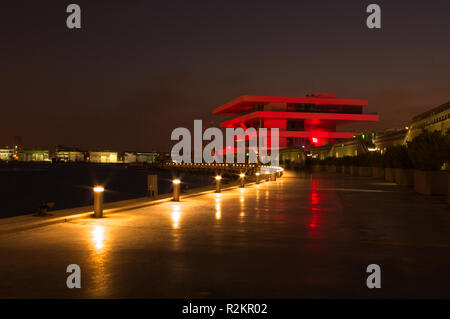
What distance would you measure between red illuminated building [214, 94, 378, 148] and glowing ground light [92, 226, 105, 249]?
382 ft

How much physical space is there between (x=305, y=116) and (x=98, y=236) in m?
122

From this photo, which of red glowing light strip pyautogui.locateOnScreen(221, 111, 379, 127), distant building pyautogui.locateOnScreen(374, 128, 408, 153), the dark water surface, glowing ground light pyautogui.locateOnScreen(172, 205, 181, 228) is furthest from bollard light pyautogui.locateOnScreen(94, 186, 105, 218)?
red glowing light strip pyautogui.locateOnScreen(221, 111, 379, 127)

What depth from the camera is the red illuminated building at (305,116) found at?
428 ft

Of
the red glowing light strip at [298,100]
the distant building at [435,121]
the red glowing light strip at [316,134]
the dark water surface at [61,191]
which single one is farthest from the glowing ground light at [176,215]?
the red glowing light strip at [298,100]

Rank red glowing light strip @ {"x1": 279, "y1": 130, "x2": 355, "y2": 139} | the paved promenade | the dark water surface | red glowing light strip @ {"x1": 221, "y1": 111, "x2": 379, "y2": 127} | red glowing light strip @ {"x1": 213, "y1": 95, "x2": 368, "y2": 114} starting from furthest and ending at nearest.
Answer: red glowing light strip @ {"x1": 213, "y1": 95, "x2": 368, "y2": 114} → red glowing light strip @ {"x1": 279, "y1": 130, "x2": 355, "y2": 139} → red glowing light strip @ {"x1": 221, "y1": 111, "x2": 379, "y2": 127} → the dark water surface → the paved promenade

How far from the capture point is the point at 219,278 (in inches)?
286

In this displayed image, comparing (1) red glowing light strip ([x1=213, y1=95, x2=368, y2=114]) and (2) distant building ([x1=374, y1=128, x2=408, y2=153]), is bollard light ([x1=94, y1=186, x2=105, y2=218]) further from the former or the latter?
(1) red glowing light strip ([x1=213, y1=95, x2=368, y2=114])

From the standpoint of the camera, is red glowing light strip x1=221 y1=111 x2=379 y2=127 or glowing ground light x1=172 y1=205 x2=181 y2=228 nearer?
glowing ground light x1=172 y1=205 x2=181 y2=228

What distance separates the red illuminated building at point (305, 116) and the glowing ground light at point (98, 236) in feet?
382

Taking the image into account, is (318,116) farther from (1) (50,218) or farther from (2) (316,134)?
(1) (50,218)

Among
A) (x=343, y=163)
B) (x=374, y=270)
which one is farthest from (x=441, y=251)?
(x=343, y=163)

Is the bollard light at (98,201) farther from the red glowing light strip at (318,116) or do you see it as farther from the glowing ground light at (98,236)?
the red glowing light strip at (318,116)

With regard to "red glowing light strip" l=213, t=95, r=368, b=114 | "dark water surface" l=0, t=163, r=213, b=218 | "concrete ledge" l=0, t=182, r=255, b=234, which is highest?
"red glowing light strip" l=213, t=95, r=368, b=114

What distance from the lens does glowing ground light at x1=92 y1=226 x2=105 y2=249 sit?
10.2m
